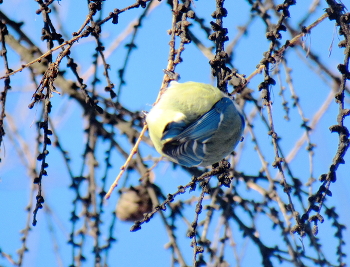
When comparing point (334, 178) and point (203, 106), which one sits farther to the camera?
point (203, 106)

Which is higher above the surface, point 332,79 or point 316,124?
point 316,124

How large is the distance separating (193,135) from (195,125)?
54 millimetres

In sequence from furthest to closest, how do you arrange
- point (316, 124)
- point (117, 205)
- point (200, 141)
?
point (316, 124) < point (117, 205) < point (200, 141)

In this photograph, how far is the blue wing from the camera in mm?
2195

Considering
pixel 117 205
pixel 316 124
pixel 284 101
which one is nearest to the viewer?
pixel 284 101

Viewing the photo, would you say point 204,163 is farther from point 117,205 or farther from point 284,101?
point 117,205

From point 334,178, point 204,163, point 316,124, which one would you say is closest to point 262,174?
point 204,163

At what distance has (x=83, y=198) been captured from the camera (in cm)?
270

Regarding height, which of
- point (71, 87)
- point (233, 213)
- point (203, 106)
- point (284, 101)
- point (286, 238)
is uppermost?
point (71, 87)

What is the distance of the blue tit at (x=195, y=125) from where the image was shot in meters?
2.22

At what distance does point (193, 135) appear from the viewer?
223 cm

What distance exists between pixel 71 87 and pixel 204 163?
105 cm

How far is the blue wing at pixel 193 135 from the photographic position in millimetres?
2195

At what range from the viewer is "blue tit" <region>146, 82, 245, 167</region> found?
222cm
